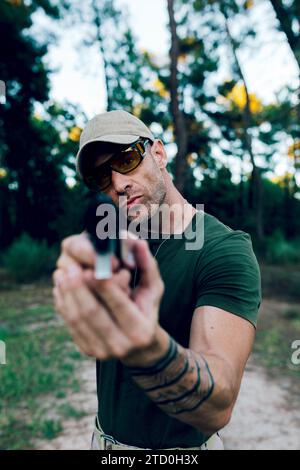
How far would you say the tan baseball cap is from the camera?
1.75 metres

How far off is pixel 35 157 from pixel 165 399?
1693cm

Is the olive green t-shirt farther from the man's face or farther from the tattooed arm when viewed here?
the man's face

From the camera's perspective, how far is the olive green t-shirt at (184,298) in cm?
140

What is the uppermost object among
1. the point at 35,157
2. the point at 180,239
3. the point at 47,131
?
the point at 47,131

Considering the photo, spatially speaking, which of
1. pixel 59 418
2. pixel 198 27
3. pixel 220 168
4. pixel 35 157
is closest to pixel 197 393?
pixel 59 418

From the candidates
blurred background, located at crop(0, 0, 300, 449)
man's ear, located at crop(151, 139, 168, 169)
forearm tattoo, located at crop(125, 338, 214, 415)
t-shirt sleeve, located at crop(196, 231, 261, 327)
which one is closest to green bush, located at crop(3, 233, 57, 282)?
blurred background, located at crop(0, 0, 300, 449)

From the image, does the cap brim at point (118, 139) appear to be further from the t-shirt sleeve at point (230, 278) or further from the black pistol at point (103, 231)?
the black pistol at point (103, 231)

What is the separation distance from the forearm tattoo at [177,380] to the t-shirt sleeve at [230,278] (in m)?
0.28

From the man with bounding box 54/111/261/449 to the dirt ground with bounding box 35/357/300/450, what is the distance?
3135 mm

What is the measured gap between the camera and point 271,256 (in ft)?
62.6

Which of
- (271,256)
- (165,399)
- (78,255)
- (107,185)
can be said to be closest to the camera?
(78,255)

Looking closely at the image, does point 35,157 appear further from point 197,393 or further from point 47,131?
point 197,393

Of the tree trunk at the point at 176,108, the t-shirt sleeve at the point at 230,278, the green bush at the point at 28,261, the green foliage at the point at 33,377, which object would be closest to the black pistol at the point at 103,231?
the t-shirt sleeve at the point at 230,278

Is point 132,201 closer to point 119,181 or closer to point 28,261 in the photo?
point 119,181
